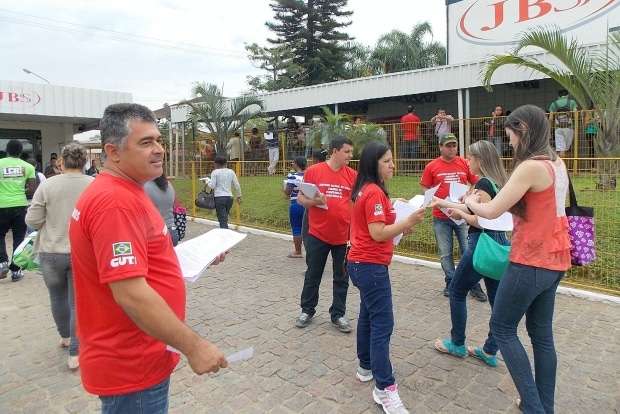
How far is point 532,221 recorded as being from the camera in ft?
8.55

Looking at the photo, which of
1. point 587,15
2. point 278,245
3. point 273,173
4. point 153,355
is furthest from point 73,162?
point 587,15

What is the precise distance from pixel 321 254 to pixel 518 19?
15.1 meters

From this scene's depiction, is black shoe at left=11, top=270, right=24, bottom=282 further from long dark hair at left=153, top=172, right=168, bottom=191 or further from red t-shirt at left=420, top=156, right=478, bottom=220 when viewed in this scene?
red t-shirt at left=420, top=156, right=478, bottom=220

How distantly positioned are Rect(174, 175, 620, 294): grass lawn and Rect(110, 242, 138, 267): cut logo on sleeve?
5699 millimetres

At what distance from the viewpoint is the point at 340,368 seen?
3.74m

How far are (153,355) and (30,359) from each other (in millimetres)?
3179

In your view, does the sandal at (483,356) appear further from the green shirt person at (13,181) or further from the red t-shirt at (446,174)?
the green shirt person at (13,181)

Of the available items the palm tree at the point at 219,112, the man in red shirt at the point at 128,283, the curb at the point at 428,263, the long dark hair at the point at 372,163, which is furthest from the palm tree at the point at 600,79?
the palm tree at the point at 219,112

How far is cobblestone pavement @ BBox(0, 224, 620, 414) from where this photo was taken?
3.25m

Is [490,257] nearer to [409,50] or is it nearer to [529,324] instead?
[529,324]

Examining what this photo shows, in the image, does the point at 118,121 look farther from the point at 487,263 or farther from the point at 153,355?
the point at 487,263

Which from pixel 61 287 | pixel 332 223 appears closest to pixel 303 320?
pixel 332 223

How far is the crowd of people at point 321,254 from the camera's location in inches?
62.2

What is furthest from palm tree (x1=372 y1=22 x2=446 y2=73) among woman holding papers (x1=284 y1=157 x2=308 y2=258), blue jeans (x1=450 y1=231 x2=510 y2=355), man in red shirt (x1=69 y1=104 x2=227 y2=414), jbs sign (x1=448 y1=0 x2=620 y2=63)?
man in red shirt (x1=69 y1=104 x2=227 y2=414)
